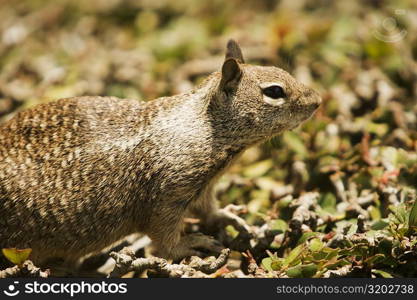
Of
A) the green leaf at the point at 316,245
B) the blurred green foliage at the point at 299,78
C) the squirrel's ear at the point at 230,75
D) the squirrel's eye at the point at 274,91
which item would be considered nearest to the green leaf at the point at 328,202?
the blurred green foliage at the point at 299,78

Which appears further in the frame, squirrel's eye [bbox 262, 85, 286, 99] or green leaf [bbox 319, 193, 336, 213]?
green leaf [bbox 319, 193, 336, 213]

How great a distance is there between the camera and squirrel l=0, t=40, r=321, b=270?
16.9ft

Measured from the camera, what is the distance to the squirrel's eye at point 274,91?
5.41 m

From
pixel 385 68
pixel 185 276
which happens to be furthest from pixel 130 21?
pixel 185 276

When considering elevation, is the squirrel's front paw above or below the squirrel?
below

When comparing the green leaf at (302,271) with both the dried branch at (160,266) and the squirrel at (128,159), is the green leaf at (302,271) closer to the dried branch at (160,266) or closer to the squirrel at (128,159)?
the dried branch at (160,266)

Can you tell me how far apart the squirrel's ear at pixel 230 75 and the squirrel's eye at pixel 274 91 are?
27 centimetres

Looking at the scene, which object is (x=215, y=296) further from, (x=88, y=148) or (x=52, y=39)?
(x=52, y=39)

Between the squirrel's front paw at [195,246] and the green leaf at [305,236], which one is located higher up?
the green leaf at [305,236]

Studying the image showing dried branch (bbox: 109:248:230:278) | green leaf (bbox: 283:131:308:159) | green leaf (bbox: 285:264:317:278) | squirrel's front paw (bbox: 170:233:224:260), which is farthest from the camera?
green leaf (bbox: 283:131:308:159)

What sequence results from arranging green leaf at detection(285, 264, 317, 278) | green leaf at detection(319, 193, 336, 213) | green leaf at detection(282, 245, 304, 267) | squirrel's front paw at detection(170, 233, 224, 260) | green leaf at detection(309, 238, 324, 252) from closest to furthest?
green leaf at detection(285, 264, 317, 278)
green leaf at detection(282, 245, 304, 267)
green leaf at detection(309, 238, 324, 252)
squirrel's front paw at detection(170, 233, 224, 260)
green leaf at detection(319, 193, 336, 213)

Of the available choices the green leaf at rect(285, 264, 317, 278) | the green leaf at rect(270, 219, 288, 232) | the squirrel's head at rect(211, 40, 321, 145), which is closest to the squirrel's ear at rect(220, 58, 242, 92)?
the squirrel's head at rect(211, 40, 321, 145)

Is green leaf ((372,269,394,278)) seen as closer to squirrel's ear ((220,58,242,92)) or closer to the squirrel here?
the squirrel

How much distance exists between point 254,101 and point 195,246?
144 cm
